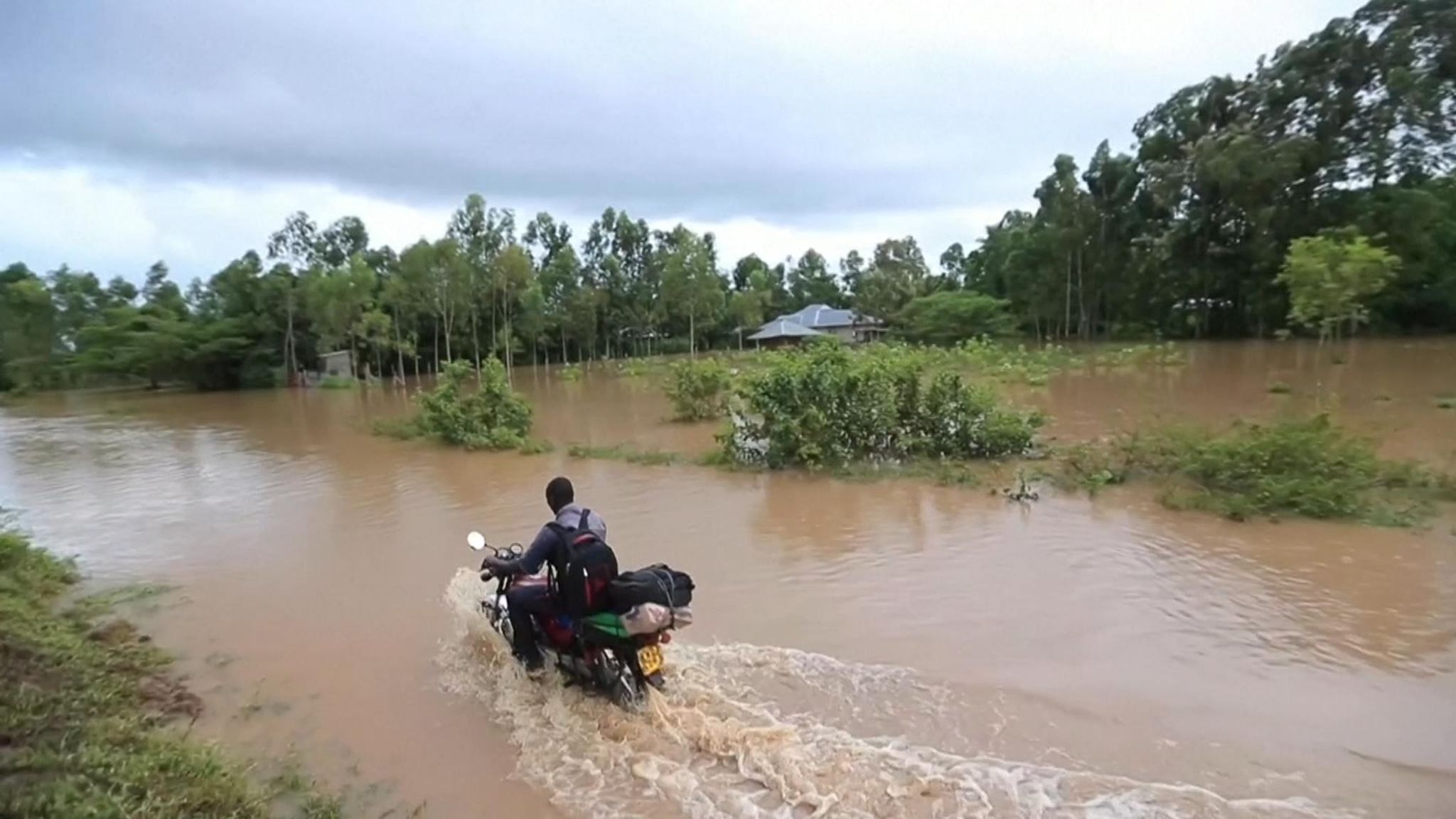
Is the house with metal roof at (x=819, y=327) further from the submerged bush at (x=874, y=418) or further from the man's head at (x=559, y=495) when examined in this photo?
the man's head at (x=559, y=495)

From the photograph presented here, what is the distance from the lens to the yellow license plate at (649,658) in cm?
441

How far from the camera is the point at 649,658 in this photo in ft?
14.5

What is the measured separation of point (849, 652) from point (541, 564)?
2.25 m

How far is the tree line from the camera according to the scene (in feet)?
100

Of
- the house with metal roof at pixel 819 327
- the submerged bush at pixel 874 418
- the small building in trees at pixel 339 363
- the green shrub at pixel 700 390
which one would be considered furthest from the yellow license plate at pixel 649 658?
the house with metal roof at pixel 819 327

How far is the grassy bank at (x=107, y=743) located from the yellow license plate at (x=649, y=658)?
4.92 feet

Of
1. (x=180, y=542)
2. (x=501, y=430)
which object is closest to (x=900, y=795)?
(x=180, y=542)

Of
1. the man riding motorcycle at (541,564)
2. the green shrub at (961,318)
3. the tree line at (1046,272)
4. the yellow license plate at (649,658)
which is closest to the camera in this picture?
the yellow license plate at (649,658)

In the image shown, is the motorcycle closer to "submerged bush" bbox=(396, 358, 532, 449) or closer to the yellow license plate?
the yellow license plate

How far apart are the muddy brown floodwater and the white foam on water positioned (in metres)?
0.02

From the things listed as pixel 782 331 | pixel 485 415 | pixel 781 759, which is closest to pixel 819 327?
pixel 782 331

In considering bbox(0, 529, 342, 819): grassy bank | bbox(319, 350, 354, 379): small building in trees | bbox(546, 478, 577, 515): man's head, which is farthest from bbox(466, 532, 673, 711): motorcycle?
bbox(319, 350, 354, 379): small building in trees

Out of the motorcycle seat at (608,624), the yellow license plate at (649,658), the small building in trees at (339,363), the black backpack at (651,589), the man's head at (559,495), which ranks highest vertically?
the small building in trees at (339,363)

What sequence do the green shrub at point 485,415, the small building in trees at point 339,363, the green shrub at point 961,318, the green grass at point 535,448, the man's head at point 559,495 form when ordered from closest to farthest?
the man's head at point 559,495, the green grass at point 535,448, the green shrub at point 485,415, the small building in trees at point 339,363, the green shrub at point 961,318
